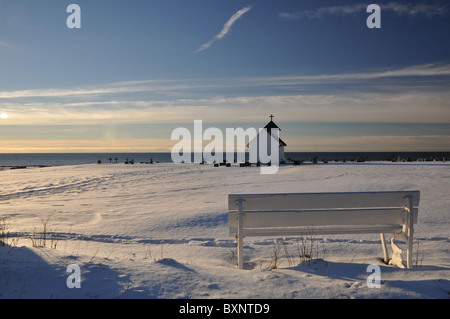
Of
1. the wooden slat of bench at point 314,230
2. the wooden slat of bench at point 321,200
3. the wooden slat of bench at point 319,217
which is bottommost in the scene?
the wooden slat of bench at point 314,230

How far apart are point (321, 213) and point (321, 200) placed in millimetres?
242

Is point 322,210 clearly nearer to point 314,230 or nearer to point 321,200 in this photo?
point 321,200

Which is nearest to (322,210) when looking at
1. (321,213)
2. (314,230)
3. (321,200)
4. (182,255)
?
(321,213)

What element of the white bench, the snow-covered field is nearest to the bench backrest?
the white bench

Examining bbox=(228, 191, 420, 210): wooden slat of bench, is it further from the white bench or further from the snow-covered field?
the snow-covered field

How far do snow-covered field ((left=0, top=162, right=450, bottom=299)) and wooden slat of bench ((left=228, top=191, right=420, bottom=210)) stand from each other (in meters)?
0.84

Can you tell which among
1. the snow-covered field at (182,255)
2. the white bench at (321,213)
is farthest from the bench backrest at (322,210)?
the snow-covered field at (182,255)

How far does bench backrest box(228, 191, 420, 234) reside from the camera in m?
4.75

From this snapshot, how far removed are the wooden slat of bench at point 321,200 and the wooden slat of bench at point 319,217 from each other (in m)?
0.12

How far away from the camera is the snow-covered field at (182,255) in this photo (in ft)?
11.4

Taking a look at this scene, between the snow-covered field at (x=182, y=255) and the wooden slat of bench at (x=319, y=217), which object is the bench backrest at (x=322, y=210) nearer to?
the wooden slat of bench at (x=319, y=217)
